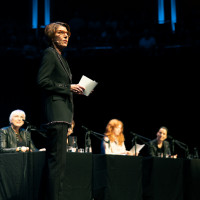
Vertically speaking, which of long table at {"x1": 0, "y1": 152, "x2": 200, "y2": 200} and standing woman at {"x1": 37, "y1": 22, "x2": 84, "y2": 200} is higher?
standing woman at {"x1": 37, "y1": 22, "x2": 84, "y2": 200}

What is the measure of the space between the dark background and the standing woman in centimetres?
535

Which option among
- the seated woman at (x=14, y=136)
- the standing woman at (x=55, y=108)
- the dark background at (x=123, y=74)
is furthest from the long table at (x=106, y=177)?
the dark background at (x=123, y=74)

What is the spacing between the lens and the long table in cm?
307

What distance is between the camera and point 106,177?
A: 3939 millimetres

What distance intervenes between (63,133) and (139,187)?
188cm

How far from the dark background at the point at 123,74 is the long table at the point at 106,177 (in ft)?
11.3

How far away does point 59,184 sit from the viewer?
253 cm

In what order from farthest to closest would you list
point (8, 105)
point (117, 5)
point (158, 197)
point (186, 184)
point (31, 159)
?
point (117, 5) < point (8, 105) < point (186, 184) < point (158, 197) < point (31, 159)

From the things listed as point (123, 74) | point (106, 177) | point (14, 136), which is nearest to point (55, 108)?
point (106, 177)

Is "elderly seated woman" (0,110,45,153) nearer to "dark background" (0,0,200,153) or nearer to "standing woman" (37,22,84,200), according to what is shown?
"standing woman" (37,22,84,200)

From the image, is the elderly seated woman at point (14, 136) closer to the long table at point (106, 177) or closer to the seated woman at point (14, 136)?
the seated woman at point (14, 136)

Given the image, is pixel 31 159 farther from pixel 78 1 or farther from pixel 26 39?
pixel 78 1

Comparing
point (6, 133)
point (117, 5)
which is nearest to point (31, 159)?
point (6, 133)

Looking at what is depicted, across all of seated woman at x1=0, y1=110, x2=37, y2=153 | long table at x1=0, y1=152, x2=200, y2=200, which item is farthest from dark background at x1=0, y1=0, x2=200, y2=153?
long table at x1=0, y1=152, x2=200, y2=200
